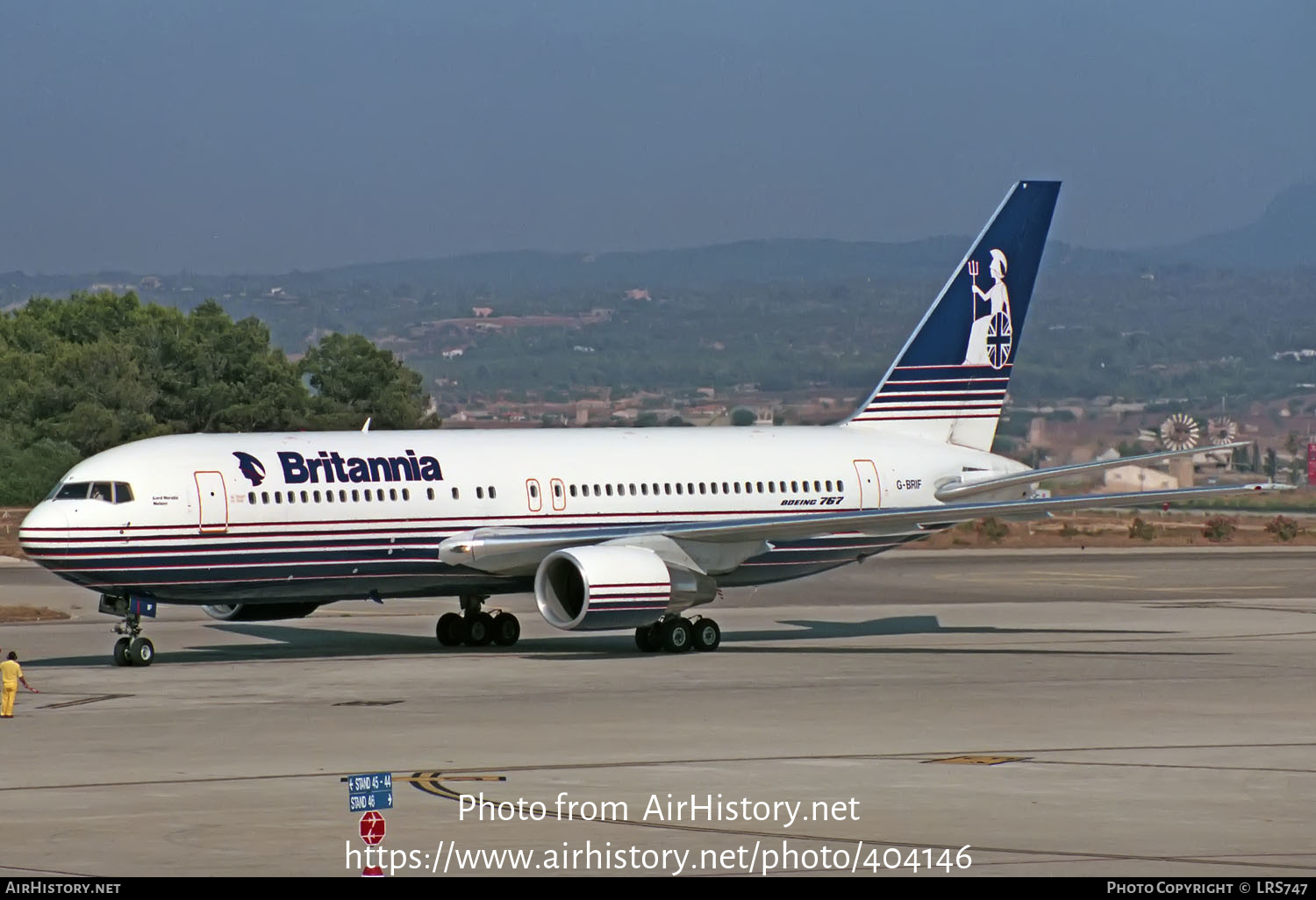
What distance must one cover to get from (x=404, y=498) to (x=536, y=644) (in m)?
4.98

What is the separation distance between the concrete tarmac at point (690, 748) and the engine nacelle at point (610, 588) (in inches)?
35.9

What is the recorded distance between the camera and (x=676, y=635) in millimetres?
37938

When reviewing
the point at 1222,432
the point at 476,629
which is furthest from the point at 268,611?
the point at 1222,432

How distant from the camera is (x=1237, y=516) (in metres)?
115

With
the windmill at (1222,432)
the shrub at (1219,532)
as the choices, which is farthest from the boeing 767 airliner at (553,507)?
the windmill at (1222,432)

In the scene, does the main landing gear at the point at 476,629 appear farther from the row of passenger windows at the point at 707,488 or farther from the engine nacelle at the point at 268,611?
the row of passenger windows at the point at 707,488

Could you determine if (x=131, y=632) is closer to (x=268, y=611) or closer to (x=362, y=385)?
(x=268, y=611)

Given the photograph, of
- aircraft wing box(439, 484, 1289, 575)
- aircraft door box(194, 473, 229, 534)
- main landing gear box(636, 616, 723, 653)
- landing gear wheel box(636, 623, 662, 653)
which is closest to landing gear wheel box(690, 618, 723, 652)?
main landing gear box(636, 616, 723, 653)

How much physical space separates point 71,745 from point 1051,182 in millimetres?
27854

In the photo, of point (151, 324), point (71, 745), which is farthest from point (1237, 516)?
point (71, 745)

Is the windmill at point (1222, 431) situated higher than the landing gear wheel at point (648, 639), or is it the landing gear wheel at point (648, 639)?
the windmill at point (1222, 431)

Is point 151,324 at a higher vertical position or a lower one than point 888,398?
higher

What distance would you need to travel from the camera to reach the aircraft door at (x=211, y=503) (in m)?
35.3

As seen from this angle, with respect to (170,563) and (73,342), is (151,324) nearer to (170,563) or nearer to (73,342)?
(73,342)
